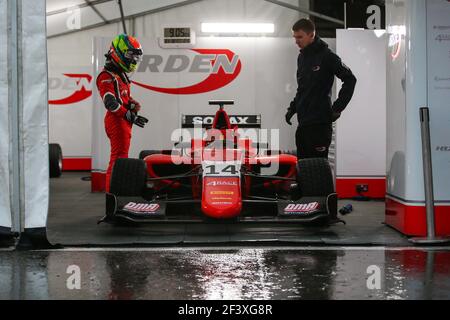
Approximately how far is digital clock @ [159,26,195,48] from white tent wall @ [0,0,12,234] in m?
4.63

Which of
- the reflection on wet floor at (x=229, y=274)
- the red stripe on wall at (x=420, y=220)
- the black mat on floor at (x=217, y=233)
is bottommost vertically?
the reflection on wet floor at (x=229, y=274)

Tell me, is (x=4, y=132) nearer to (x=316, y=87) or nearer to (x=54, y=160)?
(x=316, y=87)

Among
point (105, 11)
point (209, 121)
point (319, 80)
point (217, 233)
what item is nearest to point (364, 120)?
point (209, 121)

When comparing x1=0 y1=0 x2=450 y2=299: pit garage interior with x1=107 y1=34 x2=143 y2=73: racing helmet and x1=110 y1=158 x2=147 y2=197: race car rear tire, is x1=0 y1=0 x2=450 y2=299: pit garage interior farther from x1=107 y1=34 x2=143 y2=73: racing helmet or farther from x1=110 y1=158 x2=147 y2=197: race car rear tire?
x1=107 y1=34 x2=143 y2=73: racing helmet

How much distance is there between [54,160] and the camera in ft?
38.1

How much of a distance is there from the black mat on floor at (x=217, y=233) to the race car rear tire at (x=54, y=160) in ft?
16.7

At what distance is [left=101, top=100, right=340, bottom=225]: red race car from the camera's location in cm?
500

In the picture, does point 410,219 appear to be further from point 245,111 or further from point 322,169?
point 245,111

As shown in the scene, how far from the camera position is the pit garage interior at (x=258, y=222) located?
3.61 m

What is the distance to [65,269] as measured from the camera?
12.8ft

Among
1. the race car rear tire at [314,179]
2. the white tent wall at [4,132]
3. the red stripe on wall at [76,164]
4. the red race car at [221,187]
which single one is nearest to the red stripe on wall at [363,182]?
the red race car at [221,187]

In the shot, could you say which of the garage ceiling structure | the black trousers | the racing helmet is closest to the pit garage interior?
the black trousers

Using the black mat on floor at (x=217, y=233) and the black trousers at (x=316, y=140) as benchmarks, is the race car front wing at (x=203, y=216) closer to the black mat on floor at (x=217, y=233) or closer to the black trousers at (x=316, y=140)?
the black mat on floor at (x=217, y=233)
